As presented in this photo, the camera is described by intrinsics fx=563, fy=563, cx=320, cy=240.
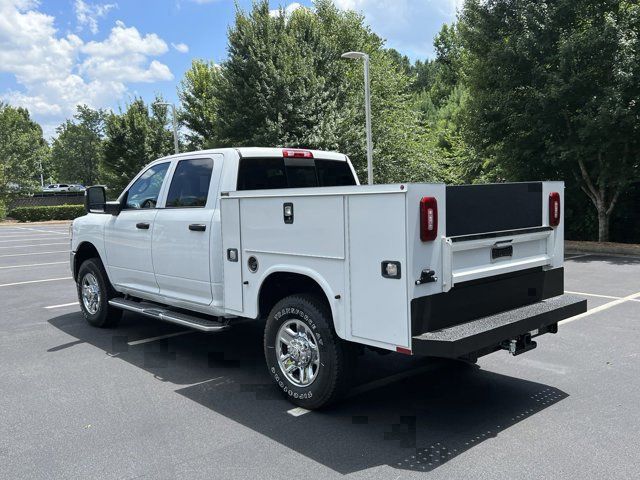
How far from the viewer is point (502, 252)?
171 inches

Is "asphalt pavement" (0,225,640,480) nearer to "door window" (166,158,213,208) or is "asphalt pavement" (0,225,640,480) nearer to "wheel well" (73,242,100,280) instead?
"wheel well" (73,242,100,280)

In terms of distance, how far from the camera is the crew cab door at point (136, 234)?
621 centimetres

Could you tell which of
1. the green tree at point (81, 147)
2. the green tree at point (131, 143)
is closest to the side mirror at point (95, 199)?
the green tree at point (131, 143)

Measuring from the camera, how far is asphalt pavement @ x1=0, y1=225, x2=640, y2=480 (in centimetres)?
360

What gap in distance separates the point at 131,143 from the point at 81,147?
102 feet

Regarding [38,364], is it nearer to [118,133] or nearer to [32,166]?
[118,133]

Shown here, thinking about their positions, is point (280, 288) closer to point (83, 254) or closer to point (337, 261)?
point (337, 261)

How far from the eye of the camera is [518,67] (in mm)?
15875

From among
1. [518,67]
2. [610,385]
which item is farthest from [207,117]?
[610,385]

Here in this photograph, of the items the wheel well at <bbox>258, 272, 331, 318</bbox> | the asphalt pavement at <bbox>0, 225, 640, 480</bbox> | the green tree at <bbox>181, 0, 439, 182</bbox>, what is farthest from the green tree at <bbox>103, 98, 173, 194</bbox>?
the wheel well at <bbox>258, 272, 331, 318</bbox>

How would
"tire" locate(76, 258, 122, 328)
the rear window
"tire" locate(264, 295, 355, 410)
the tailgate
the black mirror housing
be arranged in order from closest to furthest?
1. the tailgate
2. "tire" locate(264, 295, 355, 410)
3. the rear window
4. the black mirror housing
5. "tire" locate(76, 258, 122, 328)

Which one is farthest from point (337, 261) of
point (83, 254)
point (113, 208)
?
point (83, 254)

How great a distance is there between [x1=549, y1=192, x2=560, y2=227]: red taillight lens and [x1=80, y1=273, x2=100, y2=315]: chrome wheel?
5.45m

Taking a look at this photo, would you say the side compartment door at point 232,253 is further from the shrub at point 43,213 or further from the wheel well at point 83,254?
the shrub at point 43,213
